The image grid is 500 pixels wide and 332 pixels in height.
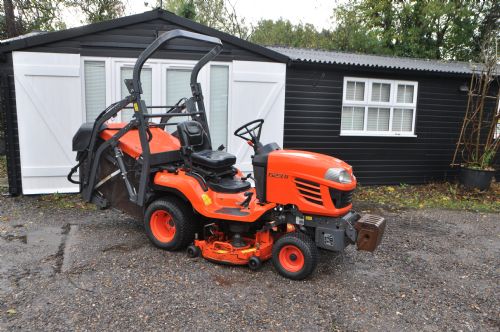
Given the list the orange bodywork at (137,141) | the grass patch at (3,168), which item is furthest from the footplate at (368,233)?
the grass patch at (3,168)

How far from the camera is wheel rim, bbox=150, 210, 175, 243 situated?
4430mm

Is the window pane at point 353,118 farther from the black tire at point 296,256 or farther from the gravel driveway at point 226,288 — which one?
the black tire at point 296,256

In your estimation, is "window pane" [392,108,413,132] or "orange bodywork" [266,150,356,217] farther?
"window pane" [392,108,413,132]

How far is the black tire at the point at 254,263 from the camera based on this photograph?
12.5 ft

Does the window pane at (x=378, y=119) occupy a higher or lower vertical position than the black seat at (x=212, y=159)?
higher

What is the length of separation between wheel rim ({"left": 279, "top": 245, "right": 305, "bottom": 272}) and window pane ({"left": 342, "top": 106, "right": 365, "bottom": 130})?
15.8 feet

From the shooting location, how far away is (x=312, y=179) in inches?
141

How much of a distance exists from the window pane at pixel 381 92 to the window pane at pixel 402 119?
343mm

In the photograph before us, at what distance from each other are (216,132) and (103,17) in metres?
12.7

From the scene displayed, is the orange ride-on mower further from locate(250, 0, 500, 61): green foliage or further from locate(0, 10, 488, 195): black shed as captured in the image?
locate(250, 0, 500, 61): green foliage

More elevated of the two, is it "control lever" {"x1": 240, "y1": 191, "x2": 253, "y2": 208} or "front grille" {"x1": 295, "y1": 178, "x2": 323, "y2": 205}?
"front grille" {"x1": 295, "y1": 178, "x2": 323, "y2": 205}

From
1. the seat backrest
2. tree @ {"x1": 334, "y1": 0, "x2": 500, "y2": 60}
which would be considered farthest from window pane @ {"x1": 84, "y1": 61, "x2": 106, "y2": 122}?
tree @ {"x1": 334, "y1": 0, "x2": 500, "y2": 60}

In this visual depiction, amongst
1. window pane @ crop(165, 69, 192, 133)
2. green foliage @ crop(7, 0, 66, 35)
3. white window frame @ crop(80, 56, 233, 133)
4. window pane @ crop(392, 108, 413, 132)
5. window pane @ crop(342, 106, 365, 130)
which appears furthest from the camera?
green foliage @ crop(7, 0, 66, 35)

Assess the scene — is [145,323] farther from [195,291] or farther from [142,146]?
[142,146]
